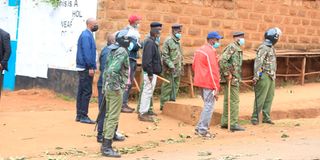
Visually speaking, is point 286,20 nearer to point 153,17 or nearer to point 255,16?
point 255,16

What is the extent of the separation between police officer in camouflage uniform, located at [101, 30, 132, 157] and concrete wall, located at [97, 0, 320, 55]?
462 centimetres

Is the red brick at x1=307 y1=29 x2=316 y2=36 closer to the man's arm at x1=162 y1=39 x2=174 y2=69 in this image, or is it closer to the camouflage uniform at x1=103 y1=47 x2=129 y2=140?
the man's arm at x1=162 y1=39 x2=174 y2=69

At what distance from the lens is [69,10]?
13148mm

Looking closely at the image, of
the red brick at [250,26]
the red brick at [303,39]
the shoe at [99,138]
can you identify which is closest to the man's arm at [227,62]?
the shoe at [99,138]

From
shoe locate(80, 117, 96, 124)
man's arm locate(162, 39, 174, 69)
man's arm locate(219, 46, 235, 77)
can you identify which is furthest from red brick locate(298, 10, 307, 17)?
shoe locate(80, 117, 96, 124)

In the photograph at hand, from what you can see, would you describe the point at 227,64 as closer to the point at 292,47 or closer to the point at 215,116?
the point at 215,116

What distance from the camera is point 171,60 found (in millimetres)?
12141

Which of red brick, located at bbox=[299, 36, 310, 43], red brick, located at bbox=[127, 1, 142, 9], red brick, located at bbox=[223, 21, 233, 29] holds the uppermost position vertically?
red brick, located at bbox=[127, 1, 142, 9]

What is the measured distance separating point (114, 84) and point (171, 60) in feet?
12.6

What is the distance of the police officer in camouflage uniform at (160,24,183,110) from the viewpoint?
12039mm

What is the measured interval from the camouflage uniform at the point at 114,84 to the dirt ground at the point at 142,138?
0.48m

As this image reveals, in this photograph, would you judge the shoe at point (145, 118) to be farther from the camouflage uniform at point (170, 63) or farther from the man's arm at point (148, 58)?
the camouflage uniform at point (170, 63)

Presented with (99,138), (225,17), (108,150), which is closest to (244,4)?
(225,17)

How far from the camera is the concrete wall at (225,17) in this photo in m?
13.2
